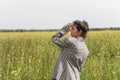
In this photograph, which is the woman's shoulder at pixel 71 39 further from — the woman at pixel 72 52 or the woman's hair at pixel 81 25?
the woman's hair at pixel 81 25

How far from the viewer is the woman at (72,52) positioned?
521cm

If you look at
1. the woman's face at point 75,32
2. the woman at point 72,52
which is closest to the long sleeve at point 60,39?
the woman at point 72,52

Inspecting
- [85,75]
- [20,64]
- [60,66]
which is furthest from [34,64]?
[60,66]

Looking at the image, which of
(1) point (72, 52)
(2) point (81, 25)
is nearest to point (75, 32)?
(2) point (81, 25)

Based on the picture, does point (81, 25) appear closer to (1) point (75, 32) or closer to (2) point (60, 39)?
(1) point (75, 32)

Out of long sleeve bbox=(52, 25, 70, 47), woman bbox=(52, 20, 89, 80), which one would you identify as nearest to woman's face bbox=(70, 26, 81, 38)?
woman bbox=(52, 20, 89, 80)

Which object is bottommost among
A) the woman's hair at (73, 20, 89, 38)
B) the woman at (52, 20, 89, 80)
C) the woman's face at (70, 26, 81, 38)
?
the woman at (52, 20, 89, 80)

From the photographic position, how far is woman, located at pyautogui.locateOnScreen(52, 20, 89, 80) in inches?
205

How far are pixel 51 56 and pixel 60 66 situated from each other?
206 inches

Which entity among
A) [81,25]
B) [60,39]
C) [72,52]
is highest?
[81,25]

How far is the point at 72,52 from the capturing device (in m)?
5.21

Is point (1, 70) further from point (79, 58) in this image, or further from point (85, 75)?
point (79, 58)

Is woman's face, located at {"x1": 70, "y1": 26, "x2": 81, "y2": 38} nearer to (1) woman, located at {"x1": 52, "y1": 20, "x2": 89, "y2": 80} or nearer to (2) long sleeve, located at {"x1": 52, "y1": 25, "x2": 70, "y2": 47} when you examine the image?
(1) woman, located at {"x1": 52, "y1": 20, "x2": 89, "y2": 80}

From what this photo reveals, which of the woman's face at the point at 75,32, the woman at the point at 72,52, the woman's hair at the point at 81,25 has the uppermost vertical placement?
the woman's hair at the point at 81,25
